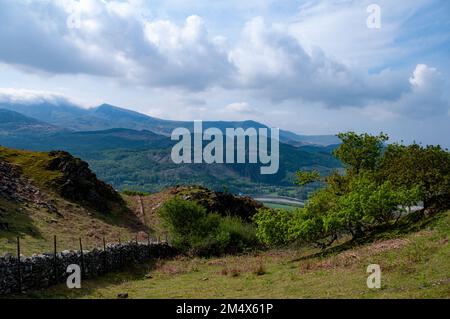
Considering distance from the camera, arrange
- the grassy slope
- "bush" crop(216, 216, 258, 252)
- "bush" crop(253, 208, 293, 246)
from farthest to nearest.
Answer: "bush" crop(216, 216, 258, 252)
the grassy slope
"bush" crop(253, 208, 293, 246)

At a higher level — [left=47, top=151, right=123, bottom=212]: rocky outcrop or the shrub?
[left=47, top=151, right=123, bottom=212]: rocky outcrop

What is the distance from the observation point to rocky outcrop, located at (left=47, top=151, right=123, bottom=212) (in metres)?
78.1

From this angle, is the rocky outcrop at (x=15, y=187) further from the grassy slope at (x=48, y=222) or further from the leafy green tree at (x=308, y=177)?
the leafy green tree at (x=308, y=177)

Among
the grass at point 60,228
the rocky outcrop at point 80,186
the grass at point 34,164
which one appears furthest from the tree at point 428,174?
the grass at point 34,164

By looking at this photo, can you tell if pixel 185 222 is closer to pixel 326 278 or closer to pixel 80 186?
pixel 80 186

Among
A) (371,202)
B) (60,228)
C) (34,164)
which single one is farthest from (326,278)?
(34,164)

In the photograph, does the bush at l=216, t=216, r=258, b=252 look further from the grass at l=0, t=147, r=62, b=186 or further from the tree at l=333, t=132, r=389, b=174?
the grass at l=0, t=147, r=62, b=186

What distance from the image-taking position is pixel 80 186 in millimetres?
80375

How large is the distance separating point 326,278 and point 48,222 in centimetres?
4278

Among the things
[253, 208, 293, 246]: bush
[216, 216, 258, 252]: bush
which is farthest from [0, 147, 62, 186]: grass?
[253, 208, 293, 246]: bush

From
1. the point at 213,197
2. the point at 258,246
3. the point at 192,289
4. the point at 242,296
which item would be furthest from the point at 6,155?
the point at 242,296

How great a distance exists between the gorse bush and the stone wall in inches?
420

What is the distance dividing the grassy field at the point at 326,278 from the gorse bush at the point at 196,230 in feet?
48.3

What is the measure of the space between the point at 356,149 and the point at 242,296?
139ft
